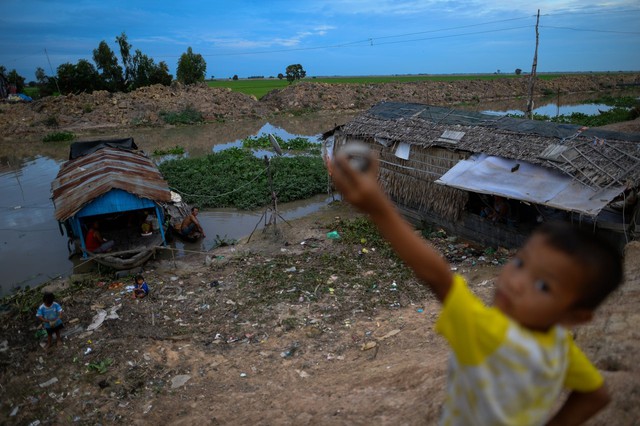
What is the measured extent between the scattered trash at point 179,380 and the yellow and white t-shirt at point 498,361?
5.16m

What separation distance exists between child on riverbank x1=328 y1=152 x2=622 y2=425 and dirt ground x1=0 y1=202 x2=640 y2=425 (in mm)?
1644

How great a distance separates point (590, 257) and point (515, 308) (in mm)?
210

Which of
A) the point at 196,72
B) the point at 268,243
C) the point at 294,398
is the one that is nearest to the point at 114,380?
the point at 294,398

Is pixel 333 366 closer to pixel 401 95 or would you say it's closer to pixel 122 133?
pixel 122 133

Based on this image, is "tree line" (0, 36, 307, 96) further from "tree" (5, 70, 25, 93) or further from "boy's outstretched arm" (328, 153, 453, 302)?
"boy's outstretched arm" (328, 153, 453, 302)

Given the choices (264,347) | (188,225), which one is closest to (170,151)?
(188,225)

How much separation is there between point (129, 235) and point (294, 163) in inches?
320

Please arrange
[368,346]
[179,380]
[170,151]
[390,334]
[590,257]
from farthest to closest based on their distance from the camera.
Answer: [170,151] → [390,334] → [368,346] → [179,380] → [590,257]

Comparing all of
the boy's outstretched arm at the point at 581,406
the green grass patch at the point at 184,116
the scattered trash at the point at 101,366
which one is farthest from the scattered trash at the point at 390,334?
the green grass patch at the point at 184,116

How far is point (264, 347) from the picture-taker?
613 centimetres

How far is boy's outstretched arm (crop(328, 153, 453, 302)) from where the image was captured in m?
1.05

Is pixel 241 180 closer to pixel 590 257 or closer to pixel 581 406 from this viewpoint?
pixel 581 406

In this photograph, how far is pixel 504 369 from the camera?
1.00m

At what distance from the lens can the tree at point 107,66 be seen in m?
39.8
